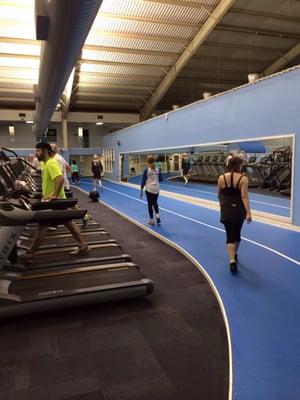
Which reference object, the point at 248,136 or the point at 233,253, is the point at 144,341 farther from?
the point at 248,136

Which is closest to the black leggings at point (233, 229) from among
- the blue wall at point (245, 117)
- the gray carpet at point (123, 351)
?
the gray carpet at point (123, 351)

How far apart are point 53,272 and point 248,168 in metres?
11.5

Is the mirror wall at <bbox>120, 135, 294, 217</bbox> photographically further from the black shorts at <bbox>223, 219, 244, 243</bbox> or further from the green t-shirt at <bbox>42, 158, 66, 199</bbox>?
the green t-shirt at <bbox>42, 158, 66, 199</bbox>

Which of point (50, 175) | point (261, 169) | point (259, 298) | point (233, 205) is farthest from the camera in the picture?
point (261, 169)

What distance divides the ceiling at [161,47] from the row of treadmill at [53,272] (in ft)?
27.8

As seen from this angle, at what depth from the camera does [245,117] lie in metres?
→ 7.21

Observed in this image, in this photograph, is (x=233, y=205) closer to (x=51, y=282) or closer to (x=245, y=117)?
(x=51, y=282)

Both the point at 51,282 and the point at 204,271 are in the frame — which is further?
the point at 204,271

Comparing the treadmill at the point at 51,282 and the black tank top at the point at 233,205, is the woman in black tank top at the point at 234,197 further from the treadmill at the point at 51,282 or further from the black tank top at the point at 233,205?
the treadmill at the point at 51,282

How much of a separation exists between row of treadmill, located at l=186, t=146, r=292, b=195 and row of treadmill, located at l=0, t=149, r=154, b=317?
8264 mm

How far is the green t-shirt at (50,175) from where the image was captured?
425 cm

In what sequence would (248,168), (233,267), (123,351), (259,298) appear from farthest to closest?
(248,168)
(233,267)
(259,298)
(123,351)

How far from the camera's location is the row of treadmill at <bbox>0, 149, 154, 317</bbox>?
2.92 meters

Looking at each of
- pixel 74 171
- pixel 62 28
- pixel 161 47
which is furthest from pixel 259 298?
pixel 74 171
